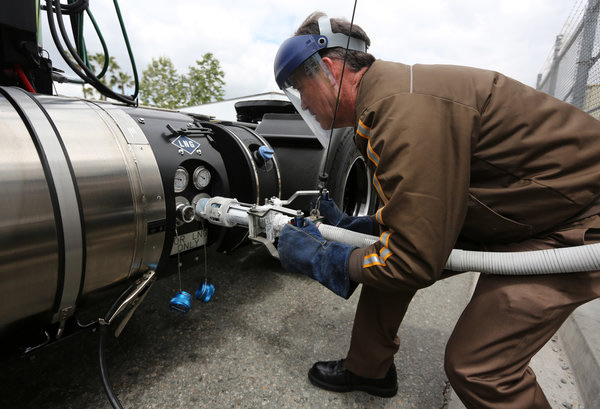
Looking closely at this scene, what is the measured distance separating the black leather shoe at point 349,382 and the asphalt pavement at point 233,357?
0.03 metres

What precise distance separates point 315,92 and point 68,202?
975 millimetres

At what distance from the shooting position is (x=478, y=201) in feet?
3.68

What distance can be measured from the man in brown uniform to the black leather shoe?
0.48 meters

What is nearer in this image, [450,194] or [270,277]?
[450,194]

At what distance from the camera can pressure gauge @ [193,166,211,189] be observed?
1646mm

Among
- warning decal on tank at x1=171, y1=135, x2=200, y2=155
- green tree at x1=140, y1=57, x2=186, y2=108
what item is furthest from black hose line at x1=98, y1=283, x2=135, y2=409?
green tree at x1=140, y1=57, x2=186, y2=108

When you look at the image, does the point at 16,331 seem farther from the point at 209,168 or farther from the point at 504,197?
the point at 504,197

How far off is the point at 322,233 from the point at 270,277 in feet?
4.43

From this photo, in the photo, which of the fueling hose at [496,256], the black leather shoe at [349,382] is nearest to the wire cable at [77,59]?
the fueling hose at [496,256]

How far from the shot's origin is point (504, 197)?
111cm

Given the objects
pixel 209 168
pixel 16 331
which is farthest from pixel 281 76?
pixel 16 331

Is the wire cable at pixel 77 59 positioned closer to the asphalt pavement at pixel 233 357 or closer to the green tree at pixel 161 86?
the asphalt pavement at pixel 233 357

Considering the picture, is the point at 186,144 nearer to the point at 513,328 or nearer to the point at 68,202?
the point at 68,202

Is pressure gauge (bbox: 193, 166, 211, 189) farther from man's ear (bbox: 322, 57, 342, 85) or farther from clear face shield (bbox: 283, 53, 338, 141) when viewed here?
man's ear (bbox: 322, 57, 342, 85)
